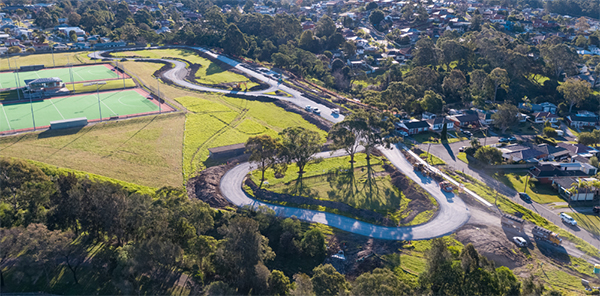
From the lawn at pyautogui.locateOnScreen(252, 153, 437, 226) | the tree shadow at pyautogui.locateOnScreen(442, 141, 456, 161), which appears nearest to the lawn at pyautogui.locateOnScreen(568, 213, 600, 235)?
the lawn at pyautogui.locateOnScreen(252, 153, 437, 226)

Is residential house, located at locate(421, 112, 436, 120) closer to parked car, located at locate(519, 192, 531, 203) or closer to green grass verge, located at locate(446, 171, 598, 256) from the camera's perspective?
green grass verge, located at locate(446, 171, 598, 256)

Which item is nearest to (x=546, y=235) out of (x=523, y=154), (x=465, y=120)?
(x=523, y=154)

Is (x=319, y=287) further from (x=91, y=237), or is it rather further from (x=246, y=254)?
(x=91, y=237)

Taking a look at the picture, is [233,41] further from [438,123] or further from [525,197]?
[525,197]

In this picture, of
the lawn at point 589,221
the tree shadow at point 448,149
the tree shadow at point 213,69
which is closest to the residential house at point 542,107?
the tree shadow at point 448,149

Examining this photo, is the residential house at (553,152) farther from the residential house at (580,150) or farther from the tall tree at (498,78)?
the tall tree at (498,78)

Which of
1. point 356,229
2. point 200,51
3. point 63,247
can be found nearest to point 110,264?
point 63,247
